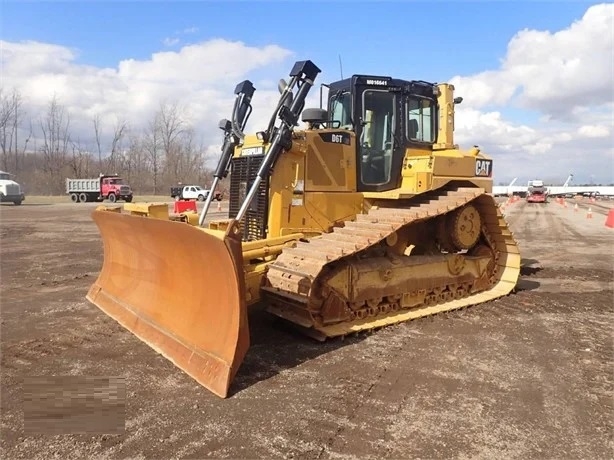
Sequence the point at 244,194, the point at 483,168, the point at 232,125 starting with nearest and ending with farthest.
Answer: the point at 244,194 < the point at 232,125 < the point at 483,168

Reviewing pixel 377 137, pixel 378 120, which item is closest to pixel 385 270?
pixel 377 137

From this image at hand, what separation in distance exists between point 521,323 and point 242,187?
4.15m

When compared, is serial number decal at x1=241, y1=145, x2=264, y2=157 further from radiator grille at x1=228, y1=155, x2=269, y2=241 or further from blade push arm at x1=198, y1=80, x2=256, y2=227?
blade push arm at x1=198, y1=80, x2=256, y2=227

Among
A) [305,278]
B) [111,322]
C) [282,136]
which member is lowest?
[111,322]

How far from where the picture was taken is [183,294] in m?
5.55

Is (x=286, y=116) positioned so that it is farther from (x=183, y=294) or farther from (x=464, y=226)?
(x=464, y=226)

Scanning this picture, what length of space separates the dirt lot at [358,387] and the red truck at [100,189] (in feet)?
122

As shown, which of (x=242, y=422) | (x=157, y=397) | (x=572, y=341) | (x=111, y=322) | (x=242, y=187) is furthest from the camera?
(x=242, y=187)

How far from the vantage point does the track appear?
579 cm

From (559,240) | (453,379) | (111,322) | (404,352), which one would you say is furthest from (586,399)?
(559,240)

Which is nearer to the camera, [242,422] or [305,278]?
[242,422]

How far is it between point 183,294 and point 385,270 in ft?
8.35

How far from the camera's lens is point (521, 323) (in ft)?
22.2

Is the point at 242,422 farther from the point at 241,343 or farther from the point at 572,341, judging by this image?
the point at 572,341
